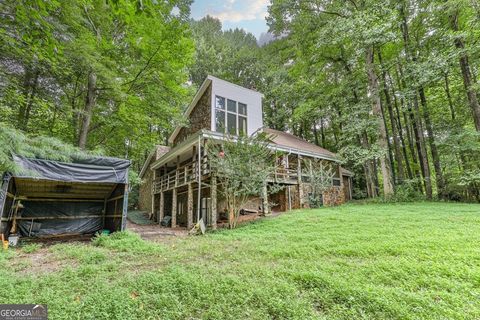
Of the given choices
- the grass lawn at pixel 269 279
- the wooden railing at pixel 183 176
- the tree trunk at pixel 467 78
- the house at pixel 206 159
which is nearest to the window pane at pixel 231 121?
the house at pixel 206 159

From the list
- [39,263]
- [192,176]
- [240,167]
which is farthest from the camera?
[192,176]

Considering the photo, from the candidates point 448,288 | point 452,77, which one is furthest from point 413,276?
point 452,77

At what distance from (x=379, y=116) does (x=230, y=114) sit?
8.80 m

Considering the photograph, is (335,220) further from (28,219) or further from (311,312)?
(28,219)

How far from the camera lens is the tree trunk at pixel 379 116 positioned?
1371 cm

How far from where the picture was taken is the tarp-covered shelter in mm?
7621

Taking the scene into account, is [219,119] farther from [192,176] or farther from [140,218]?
[140,218]

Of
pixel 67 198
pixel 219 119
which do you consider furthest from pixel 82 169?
pixel 219 119

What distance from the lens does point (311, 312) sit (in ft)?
8.96

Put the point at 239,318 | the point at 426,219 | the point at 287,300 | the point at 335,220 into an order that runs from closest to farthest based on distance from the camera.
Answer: the point at 239,318 → the point at 287,300 → the point at 426,219 → the point at 335,220

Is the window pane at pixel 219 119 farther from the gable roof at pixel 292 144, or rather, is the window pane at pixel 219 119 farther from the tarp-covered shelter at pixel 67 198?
the tarp-covered shelter at pixel 67 198

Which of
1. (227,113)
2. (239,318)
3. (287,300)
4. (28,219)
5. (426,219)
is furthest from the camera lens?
(227,113)

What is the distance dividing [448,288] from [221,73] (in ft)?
81.2

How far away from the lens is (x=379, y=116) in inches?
552
